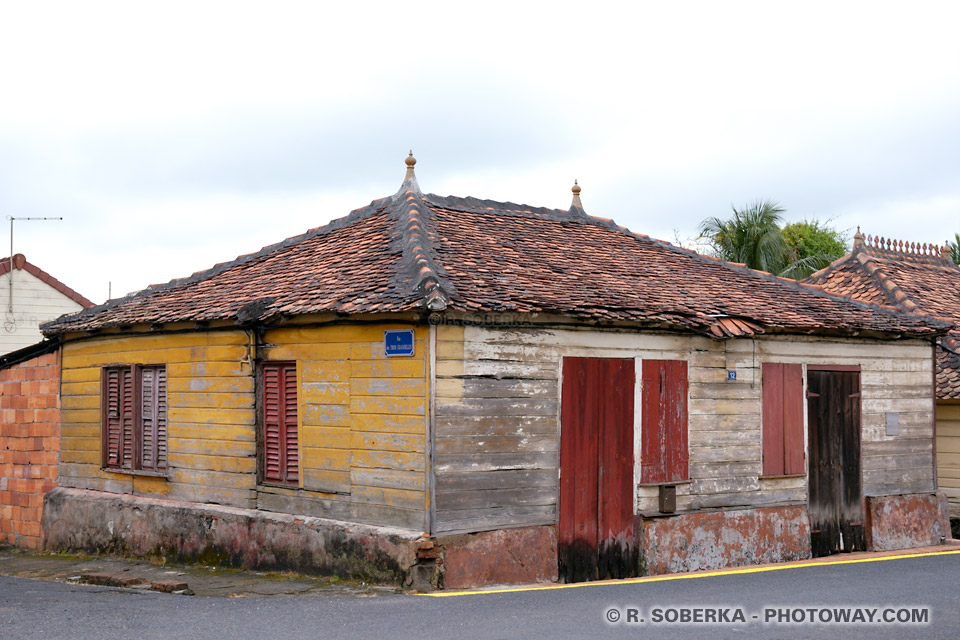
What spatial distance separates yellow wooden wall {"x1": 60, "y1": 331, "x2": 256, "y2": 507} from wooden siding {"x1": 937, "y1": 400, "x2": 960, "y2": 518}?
11.9m

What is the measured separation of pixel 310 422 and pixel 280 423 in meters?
0.63

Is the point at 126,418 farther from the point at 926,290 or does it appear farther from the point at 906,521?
the point at 926,290

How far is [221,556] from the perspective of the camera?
13.0m

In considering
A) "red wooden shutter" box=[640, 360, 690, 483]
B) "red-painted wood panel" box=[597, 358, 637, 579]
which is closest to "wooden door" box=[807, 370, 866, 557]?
"red wooden shutter" box=[640, 360, 690, 483]

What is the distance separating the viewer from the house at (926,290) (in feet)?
60.4

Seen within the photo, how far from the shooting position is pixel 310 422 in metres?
12.0

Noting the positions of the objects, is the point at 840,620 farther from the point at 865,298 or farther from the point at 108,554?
the point at 865,298

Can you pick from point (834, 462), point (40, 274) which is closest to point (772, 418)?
point (834, 462)

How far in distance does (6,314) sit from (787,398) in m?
17.9

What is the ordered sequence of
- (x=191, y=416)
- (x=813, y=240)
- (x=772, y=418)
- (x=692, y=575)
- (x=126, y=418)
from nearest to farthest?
(x=692, y=575)
(x=191, y=416)
(x=772, y=418)
(x=126, y=418)
(x=813, y=240)

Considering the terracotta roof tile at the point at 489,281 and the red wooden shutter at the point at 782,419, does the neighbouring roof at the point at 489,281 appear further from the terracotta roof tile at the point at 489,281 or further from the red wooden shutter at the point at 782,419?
the red wooden shutter at the point at 782,419

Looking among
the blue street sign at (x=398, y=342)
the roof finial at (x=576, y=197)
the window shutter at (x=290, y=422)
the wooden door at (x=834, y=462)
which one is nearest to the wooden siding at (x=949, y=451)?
the wooden door at (x=834, y=462)

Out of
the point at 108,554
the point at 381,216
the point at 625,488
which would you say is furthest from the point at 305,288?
the point at 108,554

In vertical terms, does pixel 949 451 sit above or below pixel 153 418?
below
